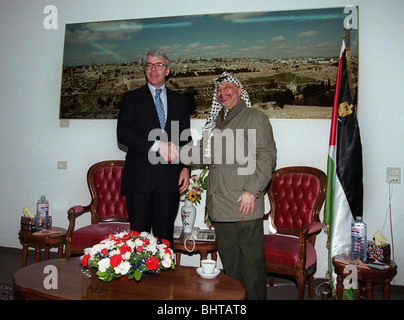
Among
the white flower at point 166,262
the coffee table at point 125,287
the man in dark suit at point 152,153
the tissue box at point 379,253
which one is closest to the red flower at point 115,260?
the coffee table at point 125,287

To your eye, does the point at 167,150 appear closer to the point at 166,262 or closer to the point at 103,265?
the point at 166,262

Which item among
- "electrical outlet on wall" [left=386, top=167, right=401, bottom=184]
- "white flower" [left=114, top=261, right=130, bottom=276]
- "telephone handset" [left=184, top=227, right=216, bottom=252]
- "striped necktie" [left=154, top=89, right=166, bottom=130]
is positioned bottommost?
"telephone handset" [left=184, top=227, right=216, bottom=252]

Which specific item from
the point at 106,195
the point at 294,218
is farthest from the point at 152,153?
the point at 294,218

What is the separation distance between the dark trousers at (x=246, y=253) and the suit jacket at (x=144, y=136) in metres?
0.51

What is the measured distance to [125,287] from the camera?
170 centimetres

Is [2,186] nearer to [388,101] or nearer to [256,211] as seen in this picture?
[256,211]

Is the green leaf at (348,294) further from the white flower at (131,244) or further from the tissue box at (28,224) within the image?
the tissue box at (28,224)

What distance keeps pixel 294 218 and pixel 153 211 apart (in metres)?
1.41

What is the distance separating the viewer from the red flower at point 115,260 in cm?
168

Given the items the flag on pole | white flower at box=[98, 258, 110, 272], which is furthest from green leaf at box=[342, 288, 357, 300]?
white flower at box=[98, 258, 110, 272]

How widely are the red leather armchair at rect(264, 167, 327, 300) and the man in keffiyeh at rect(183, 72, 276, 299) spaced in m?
0.43

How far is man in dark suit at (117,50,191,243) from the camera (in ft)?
7.43

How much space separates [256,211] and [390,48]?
7.50 ft

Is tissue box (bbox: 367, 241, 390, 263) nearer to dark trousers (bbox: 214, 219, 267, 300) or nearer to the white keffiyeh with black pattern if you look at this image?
dark trousers (bbox: 214, 219, 267, 300)
